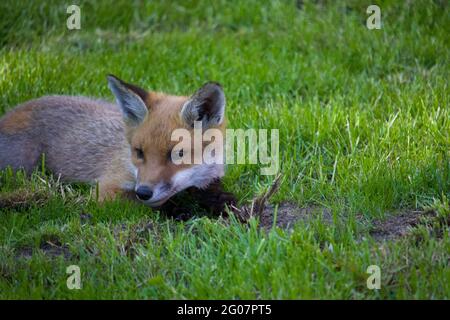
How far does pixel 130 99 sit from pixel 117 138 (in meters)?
0.98

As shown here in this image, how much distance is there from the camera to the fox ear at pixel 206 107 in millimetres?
5565

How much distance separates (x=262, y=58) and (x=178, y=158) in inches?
134

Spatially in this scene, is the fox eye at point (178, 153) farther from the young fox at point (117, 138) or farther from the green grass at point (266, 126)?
the green grass at point (266, 126)

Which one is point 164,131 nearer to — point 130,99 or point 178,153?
point 178,153

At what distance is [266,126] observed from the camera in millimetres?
6781

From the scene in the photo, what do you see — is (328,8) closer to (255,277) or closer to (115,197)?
(115,197)

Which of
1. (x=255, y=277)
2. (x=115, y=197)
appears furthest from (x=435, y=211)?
(x=115, y=197)

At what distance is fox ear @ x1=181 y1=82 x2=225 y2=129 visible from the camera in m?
5.56

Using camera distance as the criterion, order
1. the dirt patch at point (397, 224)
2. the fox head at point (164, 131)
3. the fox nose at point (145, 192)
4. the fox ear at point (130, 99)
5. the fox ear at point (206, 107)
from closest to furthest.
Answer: the dirt patch at point (397, 224) → the fox nose at point (145, 192) → the fox head at point (164, 131) → the fox ear at point (206, 107) → the fox ear at point (130, 99)

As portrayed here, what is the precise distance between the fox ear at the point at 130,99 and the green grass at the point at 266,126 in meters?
0.76

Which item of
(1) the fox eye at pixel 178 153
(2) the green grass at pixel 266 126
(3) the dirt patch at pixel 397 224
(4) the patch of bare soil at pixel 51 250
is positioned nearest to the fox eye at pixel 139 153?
(1) the fox eye at pixel 178 153

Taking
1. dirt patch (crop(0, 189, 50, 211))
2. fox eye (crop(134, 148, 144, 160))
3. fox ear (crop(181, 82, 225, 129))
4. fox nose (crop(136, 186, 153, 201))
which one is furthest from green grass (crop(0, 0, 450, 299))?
fox ear (crop(181, 82, 225, 129))

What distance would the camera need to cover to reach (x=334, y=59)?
8219mm
